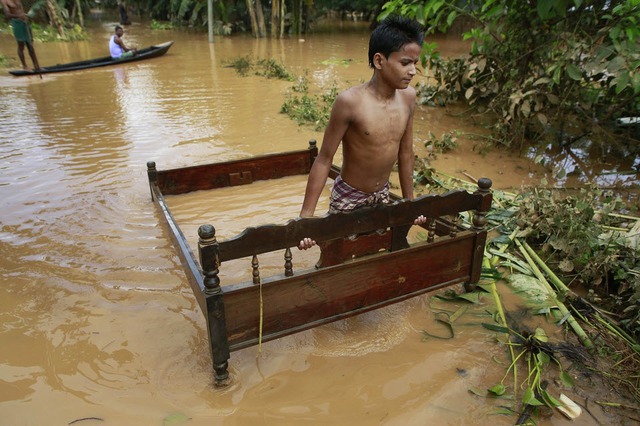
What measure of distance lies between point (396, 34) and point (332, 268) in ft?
4.17

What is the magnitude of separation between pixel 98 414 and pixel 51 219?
2.49 metres

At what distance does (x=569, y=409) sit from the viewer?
6.63 ft

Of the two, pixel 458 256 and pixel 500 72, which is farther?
pixel 500 72

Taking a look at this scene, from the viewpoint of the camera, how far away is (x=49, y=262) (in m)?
3.21

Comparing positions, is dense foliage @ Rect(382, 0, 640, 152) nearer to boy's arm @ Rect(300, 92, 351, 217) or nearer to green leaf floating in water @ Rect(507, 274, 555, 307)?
green leaf floating in water @ Rect(507, 274, 555, 307)

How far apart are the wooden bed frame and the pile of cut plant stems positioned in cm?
46

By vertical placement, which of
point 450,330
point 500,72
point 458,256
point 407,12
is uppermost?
point 407,12

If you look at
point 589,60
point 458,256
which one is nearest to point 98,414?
point 458,256

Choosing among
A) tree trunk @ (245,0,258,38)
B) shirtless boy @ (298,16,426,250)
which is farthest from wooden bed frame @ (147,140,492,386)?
tree trunk @ (245,0,258,38)

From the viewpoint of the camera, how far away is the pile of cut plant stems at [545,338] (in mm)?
2080

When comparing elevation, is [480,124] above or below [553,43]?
below

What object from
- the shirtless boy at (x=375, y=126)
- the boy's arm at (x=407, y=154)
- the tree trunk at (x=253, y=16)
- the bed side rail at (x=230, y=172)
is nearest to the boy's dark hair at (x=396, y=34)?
the shirtless boy at (x=375, y=126)

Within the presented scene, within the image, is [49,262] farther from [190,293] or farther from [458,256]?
[458,256]

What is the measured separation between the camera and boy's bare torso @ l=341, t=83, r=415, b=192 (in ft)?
7.75
